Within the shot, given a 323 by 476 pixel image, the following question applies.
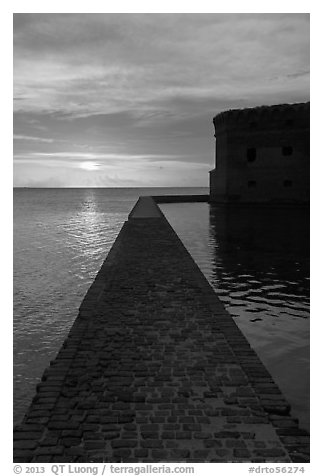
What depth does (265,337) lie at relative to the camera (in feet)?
27.7

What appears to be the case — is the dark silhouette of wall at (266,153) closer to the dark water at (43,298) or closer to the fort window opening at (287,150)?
the fort window opening at (287,150)

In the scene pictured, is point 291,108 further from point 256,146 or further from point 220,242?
point 220,242

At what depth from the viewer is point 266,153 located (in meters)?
39.7

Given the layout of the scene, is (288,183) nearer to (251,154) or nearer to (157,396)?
(251,154)

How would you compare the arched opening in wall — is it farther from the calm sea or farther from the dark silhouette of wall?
the calm sea

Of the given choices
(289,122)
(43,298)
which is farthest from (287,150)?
(43,298)

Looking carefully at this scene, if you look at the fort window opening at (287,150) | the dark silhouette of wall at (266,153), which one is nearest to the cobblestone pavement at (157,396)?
the dark silhouette of wall at (266,153)

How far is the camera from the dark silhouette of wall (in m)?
38.2

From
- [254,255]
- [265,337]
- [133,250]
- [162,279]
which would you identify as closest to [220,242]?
[254,255]

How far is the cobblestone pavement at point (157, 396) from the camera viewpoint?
12.4ft

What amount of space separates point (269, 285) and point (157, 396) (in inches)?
335

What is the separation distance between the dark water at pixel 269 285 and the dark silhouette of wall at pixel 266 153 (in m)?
13.5

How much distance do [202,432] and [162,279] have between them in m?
6.23

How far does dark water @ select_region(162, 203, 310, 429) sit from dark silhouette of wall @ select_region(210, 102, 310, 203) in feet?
44.1
